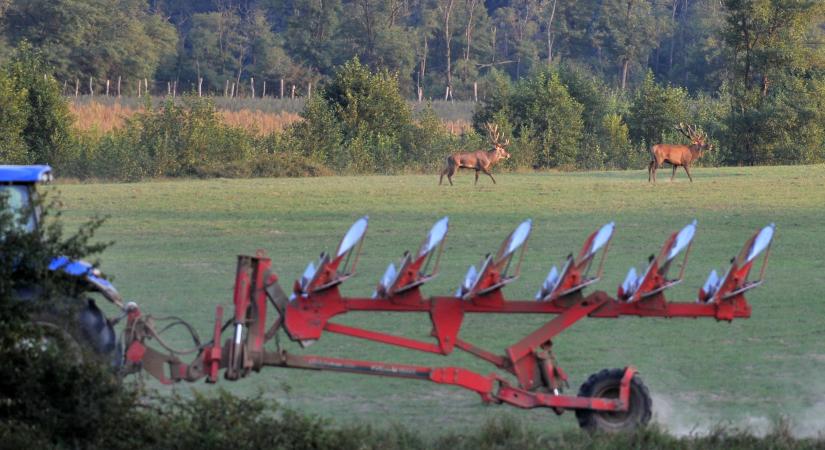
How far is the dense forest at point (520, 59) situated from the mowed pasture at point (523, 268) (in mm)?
15670

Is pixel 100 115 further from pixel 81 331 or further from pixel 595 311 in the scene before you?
pixel 595 311

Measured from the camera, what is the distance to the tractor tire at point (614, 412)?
742 cm

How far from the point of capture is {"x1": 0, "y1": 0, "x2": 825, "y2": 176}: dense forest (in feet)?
167

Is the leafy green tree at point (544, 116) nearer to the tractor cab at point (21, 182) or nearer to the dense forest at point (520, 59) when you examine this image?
the dense forest at point (520, 59)

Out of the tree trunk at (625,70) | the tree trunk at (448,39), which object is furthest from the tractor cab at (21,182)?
the tree trunk at (625,70)

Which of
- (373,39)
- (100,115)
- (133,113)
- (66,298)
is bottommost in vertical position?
(100,115)

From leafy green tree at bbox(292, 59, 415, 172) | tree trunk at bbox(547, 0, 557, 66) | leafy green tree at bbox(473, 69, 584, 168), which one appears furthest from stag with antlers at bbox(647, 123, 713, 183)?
tree trunk at bbox(547, 0, 557, 66)

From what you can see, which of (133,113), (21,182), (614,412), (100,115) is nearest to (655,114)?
(133,113)

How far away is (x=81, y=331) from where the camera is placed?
7.46 m

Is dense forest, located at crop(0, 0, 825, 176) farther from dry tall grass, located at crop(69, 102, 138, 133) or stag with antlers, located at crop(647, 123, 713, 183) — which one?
stag with antlers, located at crop(647, 123, 713, 183)

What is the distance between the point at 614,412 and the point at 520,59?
3343 inches

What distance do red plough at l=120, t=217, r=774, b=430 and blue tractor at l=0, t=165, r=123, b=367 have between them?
22 cm

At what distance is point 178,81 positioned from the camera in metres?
82.0

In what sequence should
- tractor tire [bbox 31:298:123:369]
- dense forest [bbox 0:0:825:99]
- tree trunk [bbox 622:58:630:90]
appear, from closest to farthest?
1. tractor tire [bbox 31:298:123:369]
2. dense forest [bbox 0:0:825:99]
3. tree trunk [bbox 622:58:630:90]
